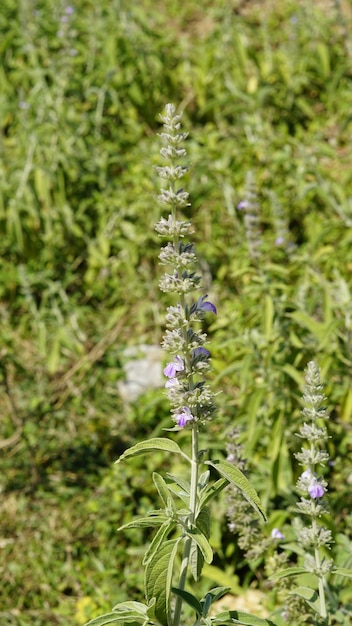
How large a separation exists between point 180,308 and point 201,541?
25.1 inches

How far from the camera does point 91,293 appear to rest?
5.75 m

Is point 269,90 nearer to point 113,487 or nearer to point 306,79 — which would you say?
point 306,79

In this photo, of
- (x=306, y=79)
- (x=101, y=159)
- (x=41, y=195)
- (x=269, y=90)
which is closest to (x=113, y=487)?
(x=41, y=195)

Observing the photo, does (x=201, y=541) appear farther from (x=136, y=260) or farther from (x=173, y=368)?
(x=136, y=260)

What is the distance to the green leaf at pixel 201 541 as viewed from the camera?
1970mm

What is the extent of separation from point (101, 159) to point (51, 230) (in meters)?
0.82

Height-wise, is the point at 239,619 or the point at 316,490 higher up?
the point at 316,490

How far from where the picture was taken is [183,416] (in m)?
2.08

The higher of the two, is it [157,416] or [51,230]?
[51,230]

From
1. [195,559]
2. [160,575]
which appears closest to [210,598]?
[195,559]

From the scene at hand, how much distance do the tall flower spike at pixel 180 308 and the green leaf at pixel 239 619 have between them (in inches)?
21.4

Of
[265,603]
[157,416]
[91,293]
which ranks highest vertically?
[91,293]

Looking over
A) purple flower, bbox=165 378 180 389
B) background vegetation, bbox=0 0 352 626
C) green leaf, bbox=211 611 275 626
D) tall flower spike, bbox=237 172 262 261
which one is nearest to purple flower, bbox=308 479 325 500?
green leaf, bbox=211 611 275 626

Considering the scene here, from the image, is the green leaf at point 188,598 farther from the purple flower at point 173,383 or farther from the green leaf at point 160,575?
the purple flower at point 173,383
